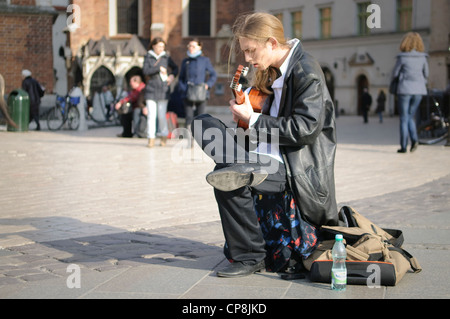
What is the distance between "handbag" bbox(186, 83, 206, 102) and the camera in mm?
13773

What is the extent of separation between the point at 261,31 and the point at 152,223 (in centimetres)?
254

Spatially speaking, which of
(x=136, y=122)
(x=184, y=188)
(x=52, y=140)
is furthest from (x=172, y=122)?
(x=184, y=188)

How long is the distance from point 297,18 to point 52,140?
112 ft

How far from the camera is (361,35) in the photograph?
43.8m

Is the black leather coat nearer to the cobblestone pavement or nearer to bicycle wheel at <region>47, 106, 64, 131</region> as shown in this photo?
the cobblestone pavement

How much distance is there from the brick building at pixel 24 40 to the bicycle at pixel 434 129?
48.9 feet

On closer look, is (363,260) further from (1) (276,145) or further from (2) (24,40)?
(2) (24,40)

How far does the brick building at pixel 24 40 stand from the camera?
2583cm

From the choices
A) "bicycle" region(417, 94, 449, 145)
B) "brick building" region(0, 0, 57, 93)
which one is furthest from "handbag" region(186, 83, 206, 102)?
"brick building" region(0, 0, 57, 93)

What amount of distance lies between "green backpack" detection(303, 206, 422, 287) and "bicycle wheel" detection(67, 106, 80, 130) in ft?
59.6

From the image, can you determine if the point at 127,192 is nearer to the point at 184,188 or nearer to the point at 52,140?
the point at 184,188

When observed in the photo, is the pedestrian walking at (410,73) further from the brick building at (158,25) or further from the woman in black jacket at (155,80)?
the brick building at (158,25)

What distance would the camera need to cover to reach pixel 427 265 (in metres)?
4.69

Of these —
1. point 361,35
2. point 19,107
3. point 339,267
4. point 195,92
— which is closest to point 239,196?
point 339,267
